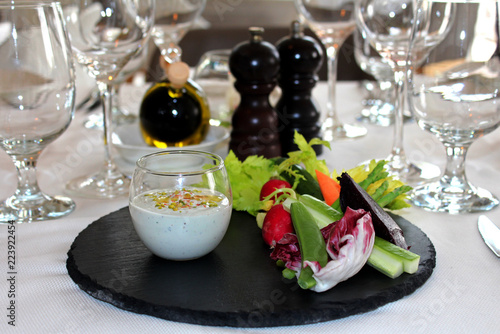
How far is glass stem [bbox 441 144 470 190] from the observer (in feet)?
3.51

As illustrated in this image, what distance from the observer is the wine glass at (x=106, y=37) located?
3.67 feet

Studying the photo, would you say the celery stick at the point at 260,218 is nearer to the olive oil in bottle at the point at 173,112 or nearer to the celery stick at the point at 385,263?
the celery stick at the point at 385,263

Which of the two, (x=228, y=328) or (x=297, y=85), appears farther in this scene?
(x=297, y=85)

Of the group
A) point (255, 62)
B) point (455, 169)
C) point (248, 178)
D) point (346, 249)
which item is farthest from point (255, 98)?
point (346, 249)

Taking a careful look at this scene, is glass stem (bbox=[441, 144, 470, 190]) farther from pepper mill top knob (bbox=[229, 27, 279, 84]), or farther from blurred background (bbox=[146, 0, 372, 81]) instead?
blurred background (bbox=[146, 0, 372, 81])

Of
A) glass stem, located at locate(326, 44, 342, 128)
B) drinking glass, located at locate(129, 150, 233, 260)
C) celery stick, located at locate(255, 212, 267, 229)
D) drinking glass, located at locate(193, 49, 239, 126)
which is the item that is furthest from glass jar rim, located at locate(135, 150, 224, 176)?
glass stem, located at locate(326, 44, 342, 128)

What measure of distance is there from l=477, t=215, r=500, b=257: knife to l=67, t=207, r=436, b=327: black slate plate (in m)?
0.09

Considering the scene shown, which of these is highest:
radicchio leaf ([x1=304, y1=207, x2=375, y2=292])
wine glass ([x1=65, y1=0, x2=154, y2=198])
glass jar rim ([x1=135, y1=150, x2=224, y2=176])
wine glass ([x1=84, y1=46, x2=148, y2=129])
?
wine glass ([x1=65, y1=0, x2=154, y2=198])

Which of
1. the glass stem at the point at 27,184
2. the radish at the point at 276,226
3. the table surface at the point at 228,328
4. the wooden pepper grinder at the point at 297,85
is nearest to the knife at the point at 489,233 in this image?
the table surface at the point at 228,328

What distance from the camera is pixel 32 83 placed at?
0.97 m

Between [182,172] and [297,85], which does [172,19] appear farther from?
[182,172]

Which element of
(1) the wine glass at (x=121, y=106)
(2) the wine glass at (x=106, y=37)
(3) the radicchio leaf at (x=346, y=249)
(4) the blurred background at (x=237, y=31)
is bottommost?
(4) the blurred background at (x=237, y=31)

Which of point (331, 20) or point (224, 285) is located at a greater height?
point (331, 20)

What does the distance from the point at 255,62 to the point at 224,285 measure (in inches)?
24.0
